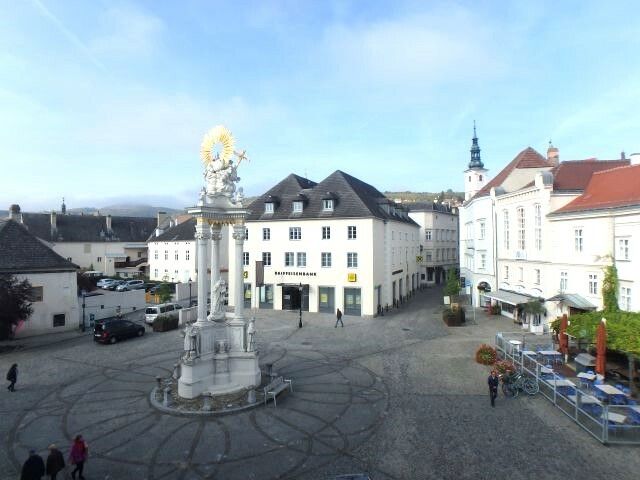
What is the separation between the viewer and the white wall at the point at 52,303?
27.8m

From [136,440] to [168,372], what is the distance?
6.89m

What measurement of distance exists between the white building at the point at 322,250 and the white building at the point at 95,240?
37.0m

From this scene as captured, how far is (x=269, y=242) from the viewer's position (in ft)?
123

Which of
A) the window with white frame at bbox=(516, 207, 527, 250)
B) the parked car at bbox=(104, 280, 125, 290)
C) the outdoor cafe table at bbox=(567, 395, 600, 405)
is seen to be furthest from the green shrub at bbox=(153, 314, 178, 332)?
the window with white frame at bbox=(516, 207, 527, 250)

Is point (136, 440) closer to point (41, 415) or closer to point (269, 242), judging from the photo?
point (41, 415)

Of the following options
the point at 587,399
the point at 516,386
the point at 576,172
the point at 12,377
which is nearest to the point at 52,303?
the point at 12,377

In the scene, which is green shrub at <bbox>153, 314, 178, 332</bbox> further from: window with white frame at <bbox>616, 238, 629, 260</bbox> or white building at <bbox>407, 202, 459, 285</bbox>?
white building at <bbox>407, 202, 459, 285</bbox>

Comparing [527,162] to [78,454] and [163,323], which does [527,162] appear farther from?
[78,454]

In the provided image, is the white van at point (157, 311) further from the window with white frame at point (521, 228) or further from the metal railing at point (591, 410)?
the window with white frame at point (521, 228)

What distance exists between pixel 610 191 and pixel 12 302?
122 feet

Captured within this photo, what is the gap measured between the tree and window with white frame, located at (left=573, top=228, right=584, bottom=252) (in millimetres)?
35349

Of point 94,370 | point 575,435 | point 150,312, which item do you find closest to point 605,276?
point 575,435

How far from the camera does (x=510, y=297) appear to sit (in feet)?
103

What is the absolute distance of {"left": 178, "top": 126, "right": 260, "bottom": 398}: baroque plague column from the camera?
16.6m
